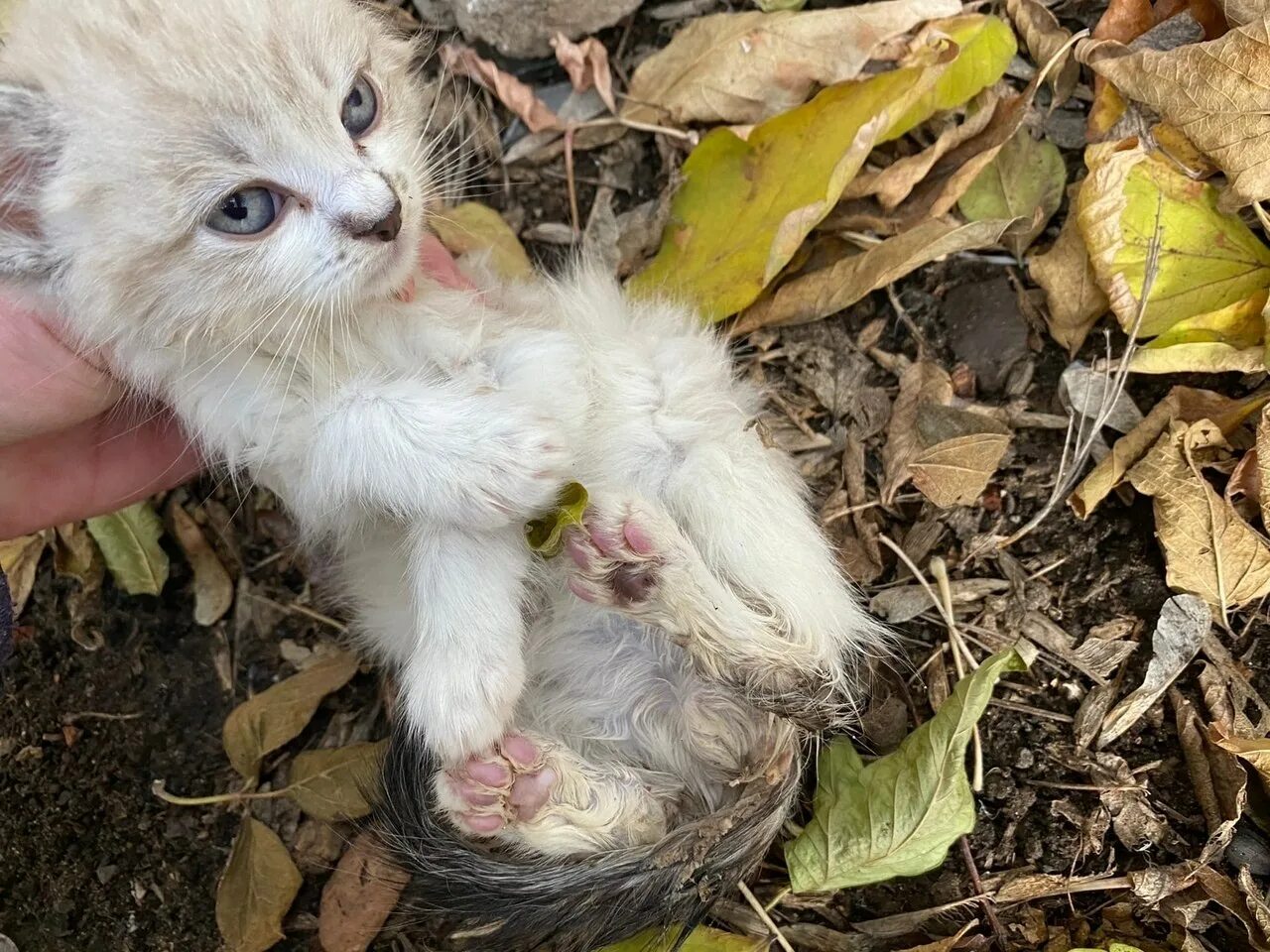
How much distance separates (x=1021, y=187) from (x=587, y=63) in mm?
1443

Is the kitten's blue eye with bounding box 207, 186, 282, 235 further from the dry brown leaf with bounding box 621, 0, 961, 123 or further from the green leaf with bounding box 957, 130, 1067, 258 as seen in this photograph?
the green leaf with bounding box 957, 130, 1067, 258

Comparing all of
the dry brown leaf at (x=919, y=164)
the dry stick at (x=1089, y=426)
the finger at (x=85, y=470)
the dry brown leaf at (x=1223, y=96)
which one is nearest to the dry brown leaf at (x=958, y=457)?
the dry stick at (x=1089, y=426)

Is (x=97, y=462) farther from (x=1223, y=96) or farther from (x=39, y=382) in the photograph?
(x=1223, y=96)

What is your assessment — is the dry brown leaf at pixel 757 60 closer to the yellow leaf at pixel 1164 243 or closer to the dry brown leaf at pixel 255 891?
the yellow leaf at pixel 1164 243

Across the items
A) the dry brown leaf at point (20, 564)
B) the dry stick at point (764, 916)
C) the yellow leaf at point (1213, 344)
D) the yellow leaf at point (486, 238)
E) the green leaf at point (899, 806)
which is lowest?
the dry stick at point (764, 916)

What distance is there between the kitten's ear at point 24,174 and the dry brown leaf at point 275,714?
1.35 meters

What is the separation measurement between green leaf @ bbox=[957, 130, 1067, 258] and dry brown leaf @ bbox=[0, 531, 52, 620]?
119 inches

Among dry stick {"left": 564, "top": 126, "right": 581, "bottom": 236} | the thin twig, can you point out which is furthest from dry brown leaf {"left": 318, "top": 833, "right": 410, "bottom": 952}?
dry stick {"left": 564, "top": 126, "right": 581, "bottom": 236}

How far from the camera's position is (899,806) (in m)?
2.19

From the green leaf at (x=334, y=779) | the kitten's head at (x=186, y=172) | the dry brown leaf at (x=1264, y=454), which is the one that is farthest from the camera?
the green leaf at (x=334, y=779)

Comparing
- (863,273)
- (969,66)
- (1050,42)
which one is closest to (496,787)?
(863,273)

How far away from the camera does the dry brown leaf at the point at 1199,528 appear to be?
7.43 ft

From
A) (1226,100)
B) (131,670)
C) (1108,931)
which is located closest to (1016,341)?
(1226,100)

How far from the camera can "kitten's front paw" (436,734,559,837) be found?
6.66 feet
